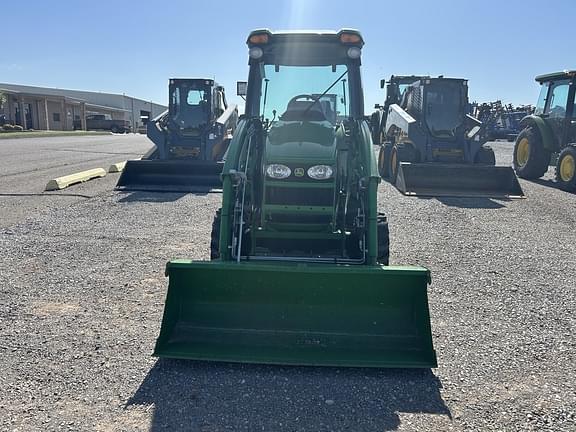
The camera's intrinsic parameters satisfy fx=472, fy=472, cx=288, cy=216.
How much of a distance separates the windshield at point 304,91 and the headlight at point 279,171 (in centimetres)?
90

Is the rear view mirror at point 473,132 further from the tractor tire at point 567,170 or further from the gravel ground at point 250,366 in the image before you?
the gravel ground at point 250,366

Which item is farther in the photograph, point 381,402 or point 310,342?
point 310,342

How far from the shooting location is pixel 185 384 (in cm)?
334

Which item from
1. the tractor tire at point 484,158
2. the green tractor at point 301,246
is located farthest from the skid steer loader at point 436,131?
the green tractor at point 301,246

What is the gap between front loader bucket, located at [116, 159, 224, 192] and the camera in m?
12.0

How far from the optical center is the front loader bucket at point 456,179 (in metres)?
11.8

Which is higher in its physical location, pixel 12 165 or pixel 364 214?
pixel 364 214

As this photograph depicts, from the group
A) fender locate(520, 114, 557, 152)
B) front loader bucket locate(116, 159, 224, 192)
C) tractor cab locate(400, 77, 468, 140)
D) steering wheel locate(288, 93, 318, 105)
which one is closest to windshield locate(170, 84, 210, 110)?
front loader bucket locate(116, 159, 224, 192)

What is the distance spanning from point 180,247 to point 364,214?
10.5 feet

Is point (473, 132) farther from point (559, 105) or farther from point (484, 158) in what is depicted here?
point (559, 105)

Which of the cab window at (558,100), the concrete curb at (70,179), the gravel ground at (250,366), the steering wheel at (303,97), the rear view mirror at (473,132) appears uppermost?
the cab window at (558,100)

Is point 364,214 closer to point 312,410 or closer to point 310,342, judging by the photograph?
point 310,342

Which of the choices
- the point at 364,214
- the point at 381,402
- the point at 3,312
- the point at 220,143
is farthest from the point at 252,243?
the point at 220,143

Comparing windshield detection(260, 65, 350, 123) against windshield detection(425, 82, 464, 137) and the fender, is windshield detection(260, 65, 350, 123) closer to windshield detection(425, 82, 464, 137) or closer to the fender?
A: windshield detection(425, 82, 464, 137)
